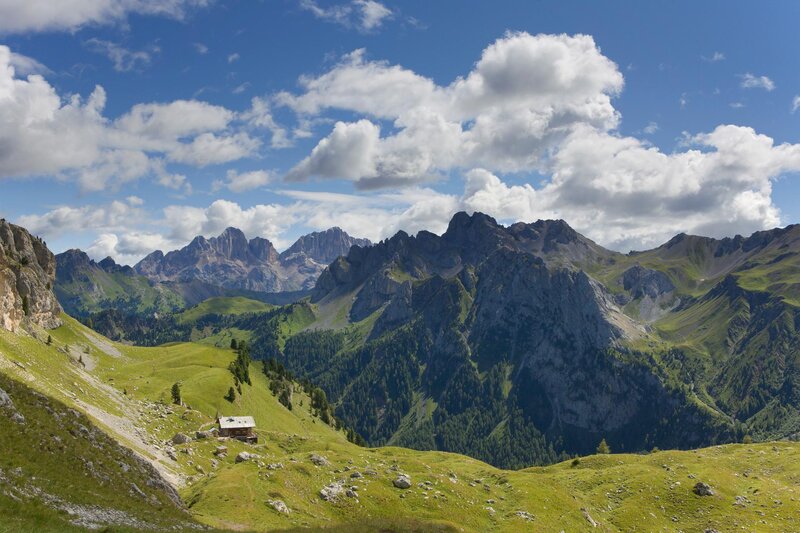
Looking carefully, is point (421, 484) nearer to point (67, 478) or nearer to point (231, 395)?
point (67, 478)

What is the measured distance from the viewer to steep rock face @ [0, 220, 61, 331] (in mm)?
121500

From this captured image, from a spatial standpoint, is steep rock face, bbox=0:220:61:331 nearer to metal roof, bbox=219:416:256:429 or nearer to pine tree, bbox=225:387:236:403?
metal roof, bbox=219:416:256:429

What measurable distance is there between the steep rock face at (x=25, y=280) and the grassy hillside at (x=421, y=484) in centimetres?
1876

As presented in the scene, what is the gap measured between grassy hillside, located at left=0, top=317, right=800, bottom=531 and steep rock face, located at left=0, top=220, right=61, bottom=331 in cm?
1876

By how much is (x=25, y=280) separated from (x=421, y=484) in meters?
133

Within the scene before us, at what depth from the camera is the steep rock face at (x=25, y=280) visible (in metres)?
122

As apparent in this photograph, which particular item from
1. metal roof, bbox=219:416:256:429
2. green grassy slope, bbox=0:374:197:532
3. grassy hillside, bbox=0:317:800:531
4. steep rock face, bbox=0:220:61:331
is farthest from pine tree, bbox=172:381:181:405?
green grassy slope, bbox=0:374:197:532

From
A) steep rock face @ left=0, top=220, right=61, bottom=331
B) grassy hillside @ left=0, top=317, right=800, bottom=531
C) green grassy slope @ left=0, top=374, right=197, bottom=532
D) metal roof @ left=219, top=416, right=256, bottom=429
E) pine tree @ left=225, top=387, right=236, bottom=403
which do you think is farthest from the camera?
pine tree @ left=225, top=387, right=236, bottom=403

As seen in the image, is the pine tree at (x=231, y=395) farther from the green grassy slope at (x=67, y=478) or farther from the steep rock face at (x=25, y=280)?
the green grassy slope at (x=67, y=478)

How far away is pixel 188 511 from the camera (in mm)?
51531

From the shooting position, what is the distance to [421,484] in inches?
2800

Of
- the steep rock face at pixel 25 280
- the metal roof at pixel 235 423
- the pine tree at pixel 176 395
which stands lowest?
the pine tree at pixel 176 395

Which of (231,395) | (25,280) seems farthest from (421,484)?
(25,280)

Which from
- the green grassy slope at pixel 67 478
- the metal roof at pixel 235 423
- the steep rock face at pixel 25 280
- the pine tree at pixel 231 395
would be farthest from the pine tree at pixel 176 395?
the green grassy slope at pixel 67 478
